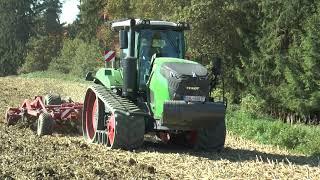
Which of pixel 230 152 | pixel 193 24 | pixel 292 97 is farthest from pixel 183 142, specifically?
pixel 193 24

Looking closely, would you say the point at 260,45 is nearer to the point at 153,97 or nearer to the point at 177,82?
the point at 153,97

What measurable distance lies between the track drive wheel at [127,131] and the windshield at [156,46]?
1098mm

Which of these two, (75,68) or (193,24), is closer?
(193,24)

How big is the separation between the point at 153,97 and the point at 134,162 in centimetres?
Result: 204

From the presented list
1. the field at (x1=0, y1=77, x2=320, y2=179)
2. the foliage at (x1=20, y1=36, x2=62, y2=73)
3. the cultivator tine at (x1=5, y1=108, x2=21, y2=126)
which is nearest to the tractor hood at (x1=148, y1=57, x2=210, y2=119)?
the field at (x1=0, y1=77, x2=320, y2=179)

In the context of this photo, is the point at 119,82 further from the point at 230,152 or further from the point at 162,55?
the point at 230,152

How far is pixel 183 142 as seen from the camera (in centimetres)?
1166

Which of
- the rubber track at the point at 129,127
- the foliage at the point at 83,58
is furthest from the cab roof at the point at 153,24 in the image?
the foliage at the point at 83,58

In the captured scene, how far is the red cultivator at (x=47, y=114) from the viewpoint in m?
12.0

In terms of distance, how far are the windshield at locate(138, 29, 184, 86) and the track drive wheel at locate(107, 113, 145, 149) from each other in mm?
1098

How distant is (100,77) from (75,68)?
35913mm

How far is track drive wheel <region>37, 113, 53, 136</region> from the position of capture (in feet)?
39.1

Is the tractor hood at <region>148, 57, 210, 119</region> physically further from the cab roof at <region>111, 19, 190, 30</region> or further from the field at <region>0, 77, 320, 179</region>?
the field at <region>0, 77, 320, 179</region>

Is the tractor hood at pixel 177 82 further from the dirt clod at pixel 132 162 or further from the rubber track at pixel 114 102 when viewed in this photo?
the dirt clod at pixel 132 162
